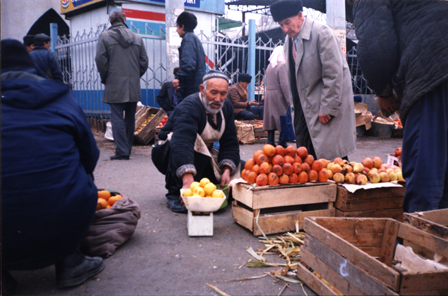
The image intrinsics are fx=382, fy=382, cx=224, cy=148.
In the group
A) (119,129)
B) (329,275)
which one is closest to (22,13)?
(119,129)

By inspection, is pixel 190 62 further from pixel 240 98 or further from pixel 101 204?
pixel 240 98

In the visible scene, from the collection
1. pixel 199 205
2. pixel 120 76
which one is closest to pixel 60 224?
pixel 199 205

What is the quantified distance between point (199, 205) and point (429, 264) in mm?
1854

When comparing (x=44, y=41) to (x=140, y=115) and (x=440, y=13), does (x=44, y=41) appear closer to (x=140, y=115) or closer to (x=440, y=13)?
(x=140, y=115)

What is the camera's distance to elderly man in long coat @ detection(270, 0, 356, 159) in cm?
414

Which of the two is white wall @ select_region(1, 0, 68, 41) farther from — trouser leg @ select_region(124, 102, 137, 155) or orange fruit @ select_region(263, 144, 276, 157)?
orange fruit @ select_region(263, 144, 276, 157)

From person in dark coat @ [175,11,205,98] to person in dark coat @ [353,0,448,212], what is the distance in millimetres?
3984

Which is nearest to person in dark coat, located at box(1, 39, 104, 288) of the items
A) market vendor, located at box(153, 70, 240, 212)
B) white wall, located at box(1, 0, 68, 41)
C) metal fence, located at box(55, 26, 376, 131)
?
market vendor, located at box(153, 70, 240, 212)

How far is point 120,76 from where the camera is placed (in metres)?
7.20

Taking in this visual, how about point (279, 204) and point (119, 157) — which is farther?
point (119, 157)

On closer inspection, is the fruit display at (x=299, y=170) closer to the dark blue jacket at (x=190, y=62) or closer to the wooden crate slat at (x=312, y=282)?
the wooden crate slat at (x=312, y=282)

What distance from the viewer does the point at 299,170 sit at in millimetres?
3615

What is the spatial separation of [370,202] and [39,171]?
2903mm

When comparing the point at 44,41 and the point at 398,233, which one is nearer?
the point at 398,233
